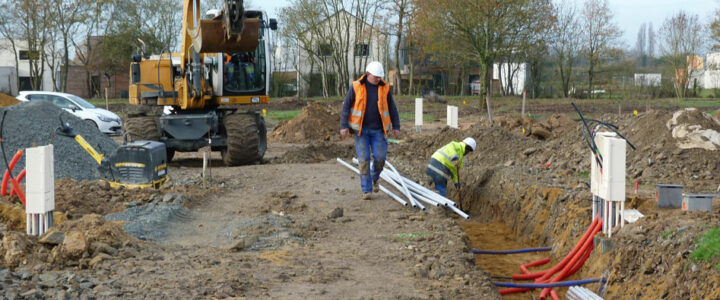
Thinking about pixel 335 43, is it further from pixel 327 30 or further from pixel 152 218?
pixel 152 218

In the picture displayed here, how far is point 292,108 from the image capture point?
39.0 metres

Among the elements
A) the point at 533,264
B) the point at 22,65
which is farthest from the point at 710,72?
the point at 22,65

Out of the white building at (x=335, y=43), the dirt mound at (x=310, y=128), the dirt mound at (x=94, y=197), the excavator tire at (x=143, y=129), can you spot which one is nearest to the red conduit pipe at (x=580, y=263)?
the dirt mound at (x=94, y=197)

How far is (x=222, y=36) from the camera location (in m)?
10.5

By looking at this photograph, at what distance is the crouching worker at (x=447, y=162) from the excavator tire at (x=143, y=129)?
628cm

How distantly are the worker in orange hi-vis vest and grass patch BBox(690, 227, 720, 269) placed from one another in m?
4.58

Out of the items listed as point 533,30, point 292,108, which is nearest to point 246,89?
point 533,30

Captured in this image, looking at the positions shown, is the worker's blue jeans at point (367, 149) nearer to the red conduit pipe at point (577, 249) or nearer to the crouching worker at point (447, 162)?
the crouching worker at point (447, 162)

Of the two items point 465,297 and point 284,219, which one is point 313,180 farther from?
point 465,297

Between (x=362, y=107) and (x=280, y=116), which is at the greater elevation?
(x=362, y=107)

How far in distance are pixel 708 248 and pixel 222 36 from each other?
7205mm

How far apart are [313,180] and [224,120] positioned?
12.6 feet

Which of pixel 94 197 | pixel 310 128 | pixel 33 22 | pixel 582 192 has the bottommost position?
pixel 94 197

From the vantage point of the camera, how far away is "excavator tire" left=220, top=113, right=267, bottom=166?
47.9 ft
